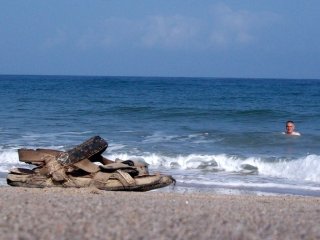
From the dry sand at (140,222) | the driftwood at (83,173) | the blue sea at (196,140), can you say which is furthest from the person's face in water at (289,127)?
the dry sand at (140,222)

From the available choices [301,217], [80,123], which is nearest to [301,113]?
[80,123]

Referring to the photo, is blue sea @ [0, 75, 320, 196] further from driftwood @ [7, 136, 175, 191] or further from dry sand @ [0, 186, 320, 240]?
dry sand @ [0, 186, 320, 240]

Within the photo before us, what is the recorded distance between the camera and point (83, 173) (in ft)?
27.9

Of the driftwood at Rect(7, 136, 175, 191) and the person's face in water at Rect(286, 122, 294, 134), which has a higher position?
the driftwood at Rect(7, 136, 175, 191)

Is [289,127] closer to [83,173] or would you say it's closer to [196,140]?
[196,140]

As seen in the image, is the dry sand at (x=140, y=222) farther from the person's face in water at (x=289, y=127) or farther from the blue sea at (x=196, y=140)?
the person's face in water at (x=289, y=127)

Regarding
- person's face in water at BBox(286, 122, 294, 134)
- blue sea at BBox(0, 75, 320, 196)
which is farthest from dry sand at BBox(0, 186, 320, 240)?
person's face in water at BBox(286, 122, 294, 134)

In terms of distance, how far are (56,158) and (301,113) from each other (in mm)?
19865

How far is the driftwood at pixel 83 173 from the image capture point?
8312 millimetres

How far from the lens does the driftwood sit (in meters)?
8.31

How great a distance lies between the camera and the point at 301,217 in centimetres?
538

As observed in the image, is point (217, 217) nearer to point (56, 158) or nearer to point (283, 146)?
point (56, 158)

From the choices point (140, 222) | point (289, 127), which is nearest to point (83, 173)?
point (140, 222)

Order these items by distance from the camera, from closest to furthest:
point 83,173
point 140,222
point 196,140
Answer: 1. point 140,222
2. point 83,173
3. point 196,140
